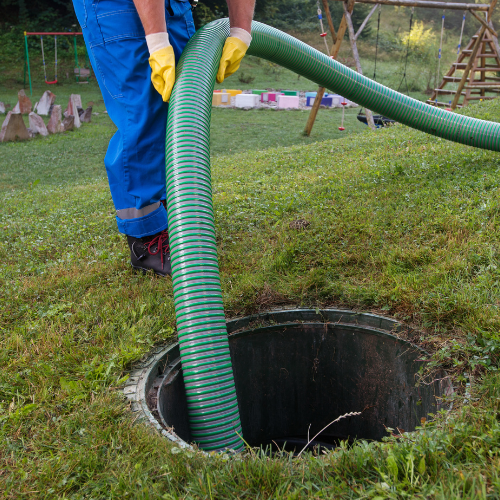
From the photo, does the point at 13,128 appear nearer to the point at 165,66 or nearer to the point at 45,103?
the point at 45,103

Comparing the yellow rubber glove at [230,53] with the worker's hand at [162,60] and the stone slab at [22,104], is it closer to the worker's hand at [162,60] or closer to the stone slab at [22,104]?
the worker's hand at [162,60]

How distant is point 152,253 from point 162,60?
1094 mm

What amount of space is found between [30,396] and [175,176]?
3.30 ft

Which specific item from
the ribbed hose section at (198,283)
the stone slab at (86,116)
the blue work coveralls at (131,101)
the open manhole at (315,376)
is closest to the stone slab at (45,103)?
the stone slab at (86,116)

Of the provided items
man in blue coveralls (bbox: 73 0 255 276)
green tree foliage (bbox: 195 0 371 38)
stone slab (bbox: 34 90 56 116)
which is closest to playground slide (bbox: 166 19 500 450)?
man in blue coveralls (bbox: 73 0 255 276)

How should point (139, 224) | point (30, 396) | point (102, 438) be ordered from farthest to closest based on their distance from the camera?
1. point (139, 224)
2. point (30, 396)
3. point (102, 438)

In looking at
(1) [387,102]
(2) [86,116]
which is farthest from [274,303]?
(2) [86,116]

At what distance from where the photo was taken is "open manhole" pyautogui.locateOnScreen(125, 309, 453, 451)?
218 cm

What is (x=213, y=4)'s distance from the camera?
83.3 feet

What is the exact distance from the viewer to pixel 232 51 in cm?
261

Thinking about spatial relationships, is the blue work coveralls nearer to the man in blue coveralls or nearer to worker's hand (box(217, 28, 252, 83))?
the man in blue coveralls

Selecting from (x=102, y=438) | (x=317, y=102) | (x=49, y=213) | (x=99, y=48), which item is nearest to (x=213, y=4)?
(x=317, y=102)

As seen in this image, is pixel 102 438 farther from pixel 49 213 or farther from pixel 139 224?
pixel 49 213

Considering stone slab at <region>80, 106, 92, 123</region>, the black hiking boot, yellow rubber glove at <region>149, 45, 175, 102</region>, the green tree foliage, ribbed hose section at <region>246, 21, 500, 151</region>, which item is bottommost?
stone slab at <region>80, 106, 92, 123</region>
